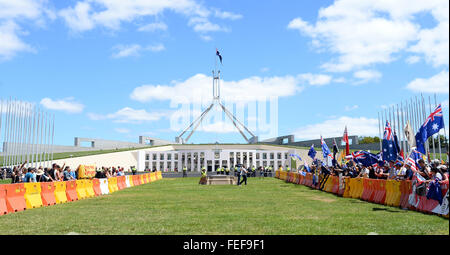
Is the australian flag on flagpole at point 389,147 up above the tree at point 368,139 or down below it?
below

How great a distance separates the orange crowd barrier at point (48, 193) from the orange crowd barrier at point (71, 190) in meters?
1.69

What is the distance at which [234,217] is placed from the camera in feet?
40.0

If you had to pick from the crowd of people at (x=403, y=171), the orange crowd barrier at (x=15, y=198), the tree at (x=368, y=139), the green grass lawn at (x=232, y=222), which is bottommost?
the green grass lawn at (x=232, y=222)

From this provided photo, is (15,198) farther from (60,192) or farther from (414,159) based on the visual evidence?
(414,159)

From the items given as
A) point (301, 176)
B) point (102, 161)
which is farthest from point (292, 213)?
point (102, 161)

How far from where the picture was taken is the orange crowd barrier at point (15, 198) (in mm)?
14822

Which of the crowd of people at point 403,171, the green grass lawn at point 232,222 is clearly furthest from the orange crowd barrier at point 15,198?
the crowd of people at point 403,171

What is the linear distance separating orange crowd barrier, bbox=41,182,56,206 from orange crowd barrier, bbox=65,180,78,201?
5.55 ft

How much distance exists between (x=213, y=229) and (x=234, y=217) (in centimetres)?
256

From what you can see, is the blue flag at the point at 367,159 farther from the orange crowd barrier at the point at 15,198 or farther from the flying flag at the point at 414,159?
the orange crowd barrier at the point at 15,198

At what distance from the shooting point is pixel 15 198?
15.3 meters

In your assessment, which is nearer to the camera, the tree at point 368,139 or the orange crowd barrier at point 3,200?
the orange crowd barrier at point 3,200

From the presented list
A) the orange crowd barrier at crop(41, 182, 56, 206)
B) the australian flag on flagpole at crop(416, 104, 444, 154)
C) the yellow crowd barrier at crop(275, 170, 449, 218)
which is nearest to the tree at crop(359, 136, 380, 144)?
the yellow crowd barrier at crop(275, 170, 449, 218)

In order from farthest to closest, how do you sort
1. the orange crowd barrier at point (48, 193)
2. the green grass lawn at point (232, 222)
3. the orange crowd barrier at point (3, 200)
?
the orange crowd barrier at point (48, 193) → the orange crowd barrier at point (3, 200) → the green grass lawn at point (232, 222)
